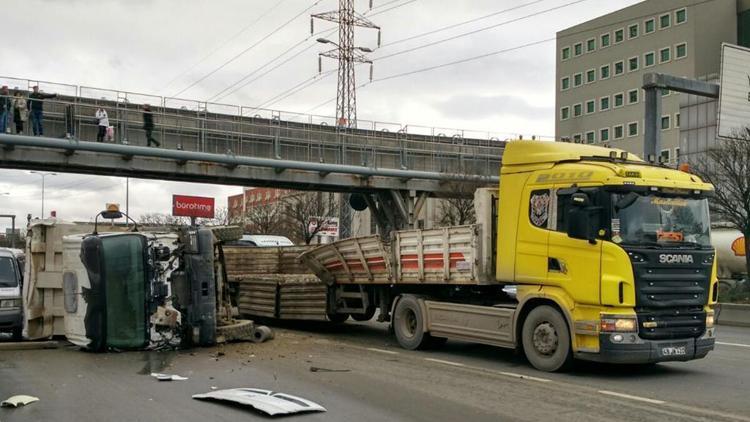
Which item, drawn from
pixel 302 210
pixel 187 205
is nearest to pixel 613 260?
pixel 187 205

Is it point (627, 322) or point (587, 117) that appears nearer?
point (627, 322)

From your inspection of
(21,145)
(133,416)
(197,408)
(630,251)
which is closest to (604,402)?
(630,251)

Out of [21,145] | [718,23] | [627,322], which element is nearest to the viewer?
[627,322]

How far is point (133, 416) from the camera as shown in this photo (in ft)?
23.6

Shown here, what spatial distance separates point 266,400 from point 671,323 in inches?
220

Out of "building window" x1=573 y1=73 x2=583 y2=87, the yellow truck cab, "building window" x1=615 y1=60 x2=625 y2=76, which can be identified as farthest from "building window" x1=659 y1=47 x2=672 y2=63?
the yellow truck cab

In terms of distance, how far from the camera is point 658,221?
32.2 feet

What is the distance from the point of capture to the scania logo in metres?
9.61

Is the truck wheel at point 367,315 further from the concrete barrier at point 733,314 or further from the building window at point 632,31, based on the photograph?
the building window at point 632,31

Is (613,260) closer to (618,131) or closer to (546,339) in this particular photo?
(546,339)

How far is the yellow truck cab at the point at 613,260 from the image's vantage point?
9.43 metres

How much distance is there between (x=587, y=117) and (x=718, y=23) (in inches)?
708

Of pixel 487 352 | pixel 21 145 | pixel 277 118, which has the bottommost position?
pixel 487 352

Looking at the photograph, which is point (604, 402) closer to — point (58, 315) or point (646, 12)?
point (58, 315)
